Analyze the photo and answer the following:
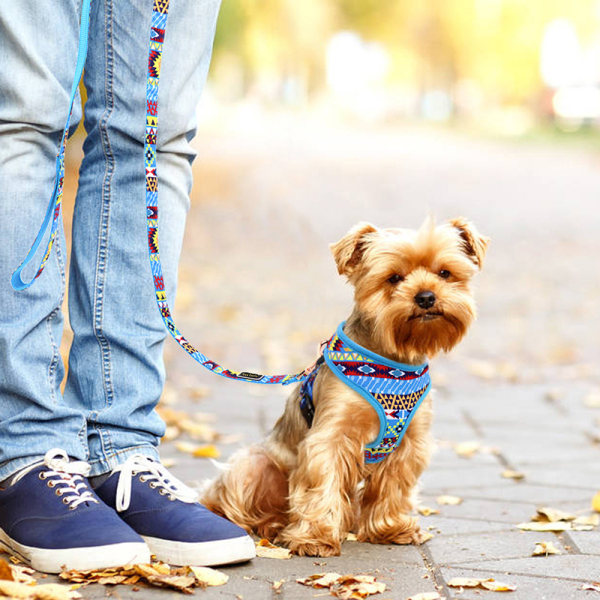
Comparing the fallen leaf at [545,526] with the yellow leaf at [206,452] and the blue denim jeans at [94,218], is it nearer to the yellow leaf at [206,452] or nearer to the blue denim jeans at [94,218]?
the blue denim jeans at [94,218]

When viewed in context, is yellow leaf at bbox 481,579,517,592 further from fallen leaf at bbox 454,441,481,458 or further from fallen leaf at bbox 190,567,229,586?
fallen leaf at bbox 454,441,481,458

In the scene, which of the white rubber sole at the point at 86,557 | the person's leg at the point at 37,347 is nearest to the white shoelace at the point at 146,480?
the person's leg at the point at 37,347

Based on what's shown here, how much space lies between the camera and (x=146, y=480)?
2922mm

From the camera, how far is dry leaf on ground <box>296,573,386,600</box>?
103 inches

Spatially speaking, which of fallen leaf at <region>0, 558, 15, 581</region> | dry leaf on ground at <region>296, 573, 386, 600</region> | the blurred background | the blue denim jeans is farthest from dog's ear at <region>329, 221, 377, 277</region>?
the blurred background

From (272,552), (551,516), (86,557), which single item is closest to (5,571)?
(86,557)

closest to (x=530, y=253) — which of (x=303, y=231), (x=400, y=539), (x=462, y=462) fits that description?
(x=303, y=231)

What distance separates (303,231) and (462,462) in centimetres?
1070

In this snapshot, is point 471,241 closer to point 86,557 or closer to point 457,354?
point 86,557

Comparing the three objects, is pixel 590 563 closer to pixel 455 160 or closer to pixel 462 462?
pixel 462 462

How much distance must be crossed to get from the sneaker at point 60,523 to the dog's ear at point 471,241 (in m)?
1.40

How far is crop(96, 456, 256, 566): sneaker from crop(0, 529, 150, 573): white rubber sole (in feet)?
0.40

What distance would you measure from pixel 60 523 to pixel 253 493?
773 millimetres

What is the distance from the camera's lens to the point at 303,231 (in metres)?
14.9
